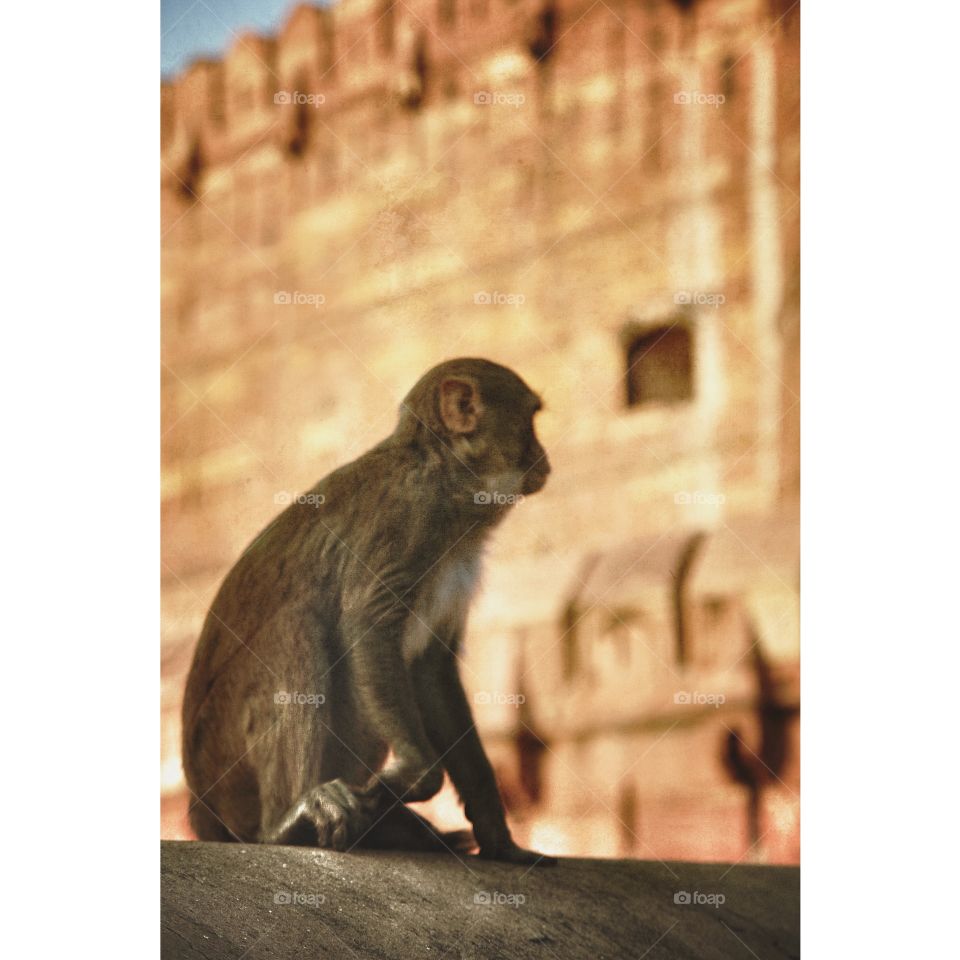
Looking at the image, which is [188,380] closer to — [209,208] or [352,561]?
[209,208]

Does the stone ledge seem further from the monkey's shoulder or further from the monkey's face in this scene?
the monkey's face

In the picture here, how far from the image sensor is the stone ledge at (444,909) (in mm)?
5656

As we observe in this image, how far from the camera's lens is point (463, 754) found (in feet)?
20.9

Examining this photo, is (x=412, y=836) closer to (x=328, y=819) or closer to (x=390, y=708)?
(x=328, y=819)

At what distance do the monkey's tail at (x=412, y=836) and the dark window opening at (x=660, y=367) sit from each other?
219 cm

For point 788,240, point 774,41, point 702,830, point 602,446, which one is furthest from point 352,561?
point 774,41

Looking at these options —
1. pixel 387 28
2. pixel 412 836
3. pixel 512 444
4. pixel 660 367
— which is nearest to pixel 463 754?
pixel 412 836

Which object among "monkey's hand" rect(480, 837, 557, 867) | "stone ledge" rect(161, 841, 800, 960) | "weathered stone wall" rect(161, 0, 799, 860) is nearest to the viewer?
"stone ledge" rect(161, 841, 800, 960)

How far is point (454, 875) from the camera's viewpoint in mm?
6074

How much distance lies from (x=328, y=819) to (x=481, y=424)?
1.65 meters

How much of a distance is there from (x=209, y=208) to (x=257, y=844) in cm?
291

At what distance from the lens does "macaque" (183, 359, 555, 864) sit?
623cm

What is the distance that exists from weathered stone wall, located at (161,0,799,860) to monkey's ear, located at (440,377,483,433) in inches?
20.3

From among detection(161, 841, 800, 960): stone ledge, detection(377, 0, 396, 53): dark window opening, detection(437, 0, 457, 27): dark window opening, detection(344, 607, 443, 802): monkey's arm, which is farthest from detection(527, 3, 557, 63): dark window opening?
detection(161, 841, 800, 960): stone ledge
